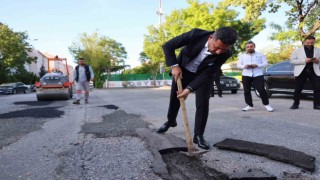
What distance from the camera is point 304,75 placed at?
8359 millimetres

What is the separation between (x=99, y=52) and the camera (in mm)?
51312

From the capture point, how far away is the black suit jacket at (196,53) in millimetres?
3951

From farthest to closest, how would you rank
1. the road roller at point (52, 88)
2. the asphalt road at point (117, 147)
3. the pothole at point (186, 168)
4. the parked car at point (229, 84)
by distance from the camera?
the parked car at point (229, 84), the road roller at point (52, 88), the asphalt road at point (117, 147), the pothole at point (186, 168)

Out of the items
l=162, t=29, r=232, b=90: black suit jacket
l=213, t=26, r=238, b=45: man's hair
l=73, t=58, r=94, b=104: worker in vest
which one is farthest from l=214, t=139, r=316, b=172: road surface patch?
l=73, t=58, r=94, b=104: worker in vest

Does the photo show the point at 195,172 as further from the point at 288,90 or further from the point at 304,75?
the point at 288,90

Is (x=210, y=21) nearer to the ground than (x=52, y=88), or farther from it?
farther from it

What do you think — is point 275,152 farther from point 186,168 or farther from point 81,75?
point 81,75

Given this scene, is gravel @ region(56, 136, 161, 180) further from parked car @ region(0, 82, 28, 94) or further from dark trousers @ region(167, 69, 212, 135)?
parked car @ region(0, 82, 28, 94)

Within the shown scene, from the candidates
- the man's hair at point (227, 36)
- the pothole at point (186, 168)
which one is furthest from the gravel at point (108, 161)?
the man's hair at point (227, 36)

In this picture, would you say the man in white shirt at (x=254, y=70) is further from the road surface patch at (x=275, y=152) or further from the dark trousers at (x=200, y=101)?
the road surface patch at (x=275, y=152)

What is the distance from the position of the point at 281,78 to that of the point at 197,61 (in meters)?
8.81

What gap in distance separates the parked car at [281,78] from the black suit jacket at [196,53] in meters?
8.10

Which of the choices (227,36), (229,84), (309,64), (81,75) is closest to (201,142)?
(227,36)

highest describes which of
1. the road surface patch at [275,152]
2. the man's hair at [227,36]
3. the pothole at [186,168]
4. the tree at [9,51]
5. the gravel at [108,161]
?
the tree at [9,51]
